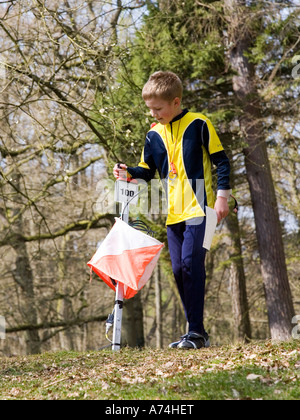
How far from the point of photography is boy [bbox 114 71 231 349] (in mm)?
4418

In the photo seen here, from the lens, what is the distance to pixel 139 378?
3.47 meters

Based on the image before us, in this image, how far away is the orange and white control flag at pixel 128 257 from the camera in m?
4.50

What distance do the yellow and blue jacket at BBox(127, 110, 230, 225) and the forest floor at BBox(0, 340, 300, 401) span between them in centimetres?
116

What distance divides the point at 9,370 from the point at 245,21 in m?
8.07

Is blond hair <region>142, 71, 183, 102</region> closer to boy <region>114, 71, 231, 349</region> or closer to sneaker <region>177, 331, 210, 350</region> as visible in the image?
boy <region>114, 71, 231, 349</region>

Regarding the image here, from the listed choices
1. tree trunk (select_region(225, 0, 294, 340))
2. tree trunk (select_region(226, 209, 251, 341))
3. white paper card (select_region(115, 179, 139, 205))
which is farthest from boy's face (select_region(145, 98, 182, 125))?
tree trunk (select_region(226, 209, 251, 341))

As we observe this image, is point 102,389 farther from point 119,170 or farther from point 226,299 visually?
point 226,299

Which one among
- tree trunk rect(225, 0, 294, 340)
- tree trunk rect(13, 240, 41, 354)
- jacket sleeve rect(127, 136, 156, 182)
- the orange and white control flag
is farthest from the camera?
tree trunk rect(13, 240, 41, 354)

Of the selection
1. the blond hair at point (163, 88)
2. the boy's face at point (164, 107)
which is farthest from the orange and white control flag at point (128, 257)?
the blond hair at point (163, 88)

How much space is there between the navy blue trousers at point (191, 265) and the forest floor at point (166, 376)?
1.08 feet

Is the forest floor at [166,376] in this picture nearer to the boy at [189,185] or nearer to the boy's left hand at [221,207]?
the boy at [189,185]

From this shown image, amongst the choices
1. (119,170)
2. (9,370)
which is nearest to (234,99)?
(119,170)

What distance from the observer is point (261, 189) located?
1104cm

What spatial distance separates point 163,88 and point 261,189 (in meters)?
7.00
